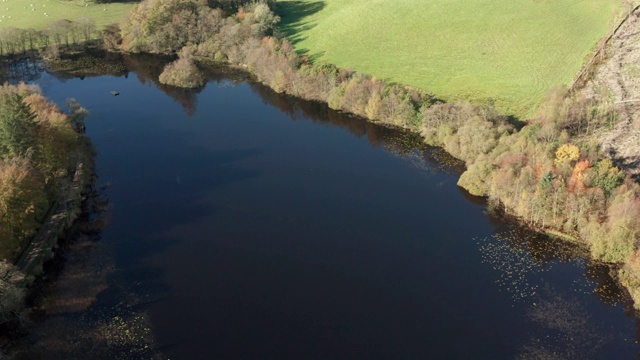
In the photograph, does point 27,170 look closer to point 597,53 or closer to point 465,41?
point 465,41

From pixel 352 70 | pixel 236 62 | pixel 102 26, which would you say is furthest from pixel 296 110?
pixel 102 26

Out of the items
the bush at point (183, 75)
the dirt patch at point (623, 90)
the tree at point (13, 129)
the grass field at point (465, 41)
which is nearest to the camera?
the tree at point (13, 129)

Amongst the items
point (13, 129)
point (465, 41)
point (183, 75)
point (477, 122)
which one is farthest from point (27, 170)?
point (465, 41)

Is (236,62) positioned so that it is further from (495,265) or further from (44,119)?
(495,265)

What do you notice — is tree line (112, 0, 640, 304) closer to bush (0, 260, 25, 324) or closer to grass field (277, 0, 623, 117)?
grass field (277, 0, 623, 117)

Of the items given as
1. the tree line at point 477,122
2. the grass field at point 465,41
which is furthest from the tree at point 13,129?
the grass field at point 465,41

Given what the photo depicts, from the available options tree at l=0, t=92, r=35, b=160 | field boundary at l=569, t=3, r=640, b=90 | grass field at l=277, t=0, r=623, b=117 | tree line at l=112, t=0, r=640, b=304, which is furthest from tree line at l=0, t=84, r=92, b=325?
field boundary at l=569, t=3, r=640, b=90

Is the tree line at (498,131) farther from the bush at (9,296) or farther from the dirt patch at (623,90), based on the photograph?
the bush at (9,296)
